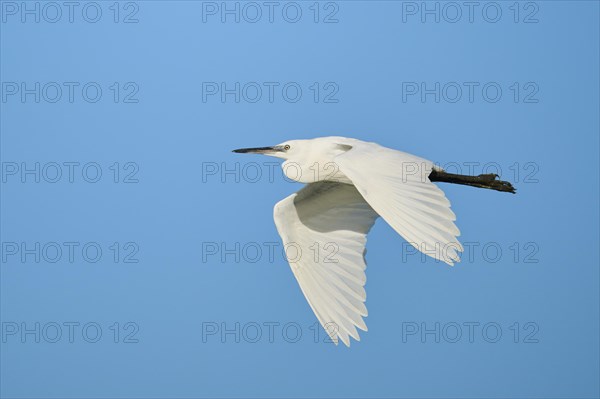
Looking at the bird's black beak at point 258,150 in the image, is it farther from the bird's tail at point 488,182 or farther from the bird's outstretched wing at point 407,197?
the bird's tail at point 488,182

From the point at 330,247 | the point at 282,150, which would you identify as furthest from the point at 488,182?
the point at 282,150

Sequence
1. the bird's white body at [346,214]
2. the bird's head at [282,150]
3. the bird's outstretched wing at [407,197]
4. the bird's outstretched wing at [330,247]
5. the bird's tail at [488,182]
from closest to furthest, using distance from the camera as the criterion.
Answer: the bird's outstretched wing at [407,197], the bird's white body at [346,214], the bird's outstretched wing at [330,247], the bird's head at [282,150], the bird's tail at [488,182]

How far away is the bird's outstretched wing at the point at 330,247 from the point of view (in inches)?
377

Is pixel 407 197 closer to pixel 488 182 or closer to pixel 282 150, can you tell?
pixel 282 150

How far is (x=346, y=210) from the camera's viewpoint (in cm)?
1065

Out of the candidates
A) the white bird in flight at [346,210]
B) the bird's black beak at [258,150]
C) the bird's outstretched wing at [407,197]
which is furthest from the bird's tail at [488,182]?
the bird's black beak at [258,150]

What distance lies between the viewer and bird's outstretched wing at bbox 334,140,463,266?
23.8ft

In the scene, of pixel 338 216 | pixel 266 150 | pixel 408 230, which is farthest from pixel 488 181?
pixel 408 230

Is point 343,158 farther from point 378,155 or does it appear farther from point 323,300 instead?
point 323,300

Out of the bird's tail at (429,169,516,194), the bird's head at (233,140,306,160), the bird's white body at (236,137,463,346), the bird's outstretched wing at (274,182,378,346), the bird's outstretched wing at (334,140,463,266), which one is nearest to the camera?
the bird's outstretched wing at (334,140,463,266)

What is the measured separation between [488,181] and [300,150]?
1935 mm

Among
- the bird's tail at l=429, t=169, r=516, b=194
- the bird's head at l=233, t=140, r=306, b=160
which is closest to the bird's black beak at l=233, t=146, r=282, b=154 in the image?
the bird's head at l=233, t=140, r=306, b=160

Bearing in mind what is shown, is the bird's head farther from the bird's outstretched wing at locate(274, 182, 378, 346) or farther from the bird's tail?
the bird's tail

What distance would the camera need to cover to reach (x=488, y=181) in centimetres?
1027
